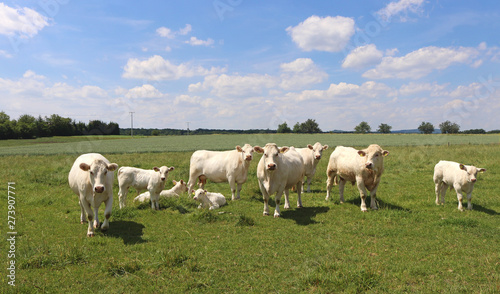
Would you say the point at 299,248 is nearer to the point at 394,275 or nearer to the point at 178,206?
the point at 394,275

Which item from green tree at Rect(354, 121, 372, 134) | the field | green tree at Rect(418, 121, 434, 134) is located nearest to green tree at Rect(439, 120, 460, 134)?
green tree at Rect(418, 121, 434, 134)

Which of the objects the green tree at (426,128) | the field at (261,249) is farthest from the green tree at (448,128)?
the field at (261,249)

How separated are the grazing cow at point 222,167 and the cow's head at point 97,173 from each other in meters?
5.40

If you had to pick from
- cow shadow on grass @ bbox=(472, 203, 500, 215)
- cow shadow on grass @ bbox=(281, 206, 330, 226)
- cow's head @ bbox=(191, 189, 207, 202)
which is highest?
cow's head @ bbox=(191, 189, 207, 202)

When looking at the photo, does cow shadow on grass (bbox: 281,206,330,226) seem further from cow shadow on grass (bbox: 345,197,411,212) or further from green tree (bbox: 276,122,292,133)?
green tree (bbox: 276,122,292,133)

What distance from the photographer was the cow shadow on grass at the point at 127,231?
23.0ft

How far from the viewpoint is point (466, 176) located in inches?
368

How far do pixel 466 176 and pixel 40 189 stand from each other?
17881mm

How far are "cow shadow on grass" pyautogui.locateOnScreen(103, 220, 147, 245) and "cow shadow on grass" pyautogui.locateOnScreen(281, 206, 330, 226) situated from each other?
437 cm

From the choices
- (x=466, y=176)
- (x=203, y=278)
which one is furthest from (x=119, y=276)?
(x=466, y=176)

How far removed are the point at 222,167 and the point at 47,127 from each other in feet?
290

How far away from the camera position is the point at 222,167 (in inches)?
488

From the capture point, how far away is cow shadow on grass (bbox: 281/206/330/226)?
856 centimetres

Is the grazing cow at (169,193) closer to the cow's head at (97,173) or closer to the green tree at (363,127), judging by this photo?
the cow's head at (97,173)
